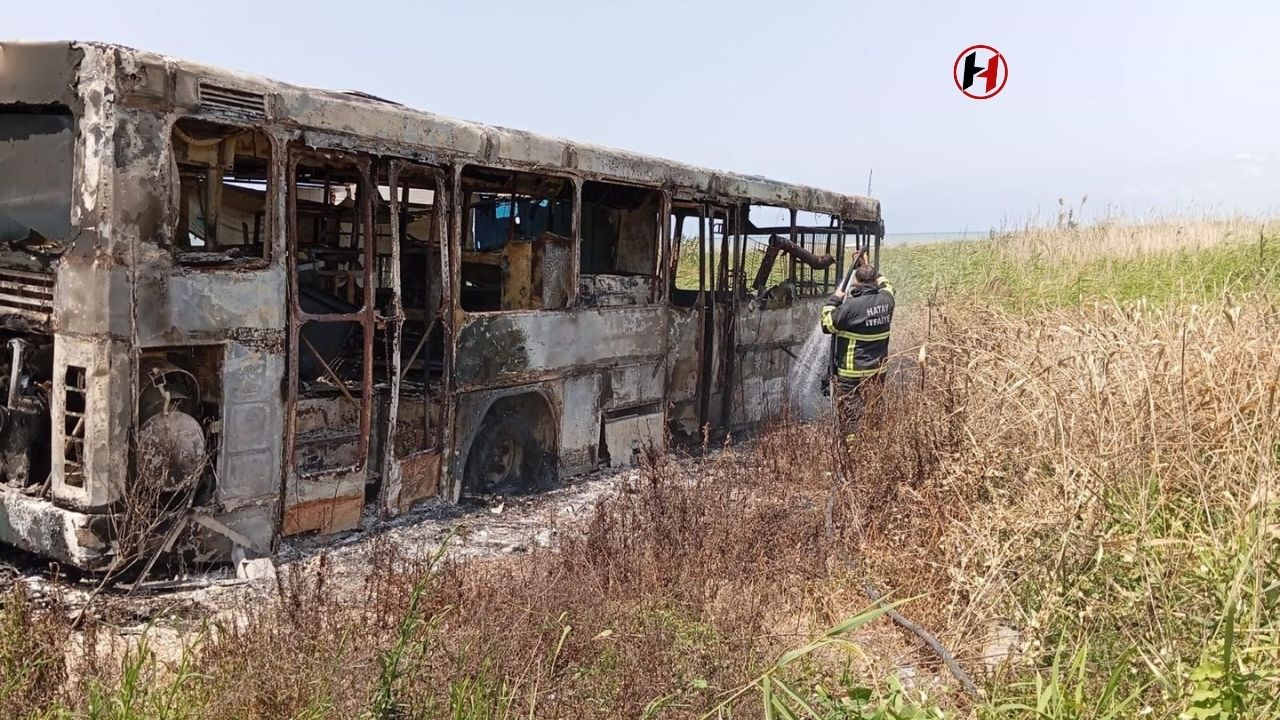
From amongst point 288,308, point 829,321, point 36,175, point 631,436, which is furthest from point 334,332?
point 829,321

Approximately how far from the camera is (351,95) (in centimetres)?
562

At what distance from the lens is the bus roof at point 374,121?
14.2 feet

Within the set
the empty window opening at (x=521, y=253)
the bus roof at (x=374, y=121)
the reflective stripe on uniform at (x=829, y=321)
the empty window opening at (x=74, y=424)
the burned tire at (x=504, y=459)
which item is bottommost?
the burned tire at (x=504, y=459)

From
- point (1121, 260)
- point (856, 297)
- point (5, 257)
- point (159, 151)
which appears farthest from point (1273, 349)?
point (1121, 260)

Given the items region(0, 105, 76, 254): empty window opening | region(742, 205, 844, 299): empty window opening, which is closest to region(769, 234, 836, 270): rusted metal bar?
region(742, 205, 844, 299): empty window opening

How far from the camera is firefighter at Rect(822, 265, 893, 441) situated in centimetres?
759

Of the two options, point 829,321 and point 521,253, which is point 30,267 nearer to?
point 521,253

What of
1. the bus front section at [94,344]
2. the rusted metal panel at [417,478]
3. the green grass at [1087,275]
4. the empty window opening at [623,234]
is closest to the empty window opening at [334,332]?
the rusted metal panel at [417,478]

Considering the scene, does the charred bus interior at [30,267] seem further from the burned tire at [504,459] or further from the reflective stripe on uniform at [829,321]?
the reflective stripe on uniform at [829,321]

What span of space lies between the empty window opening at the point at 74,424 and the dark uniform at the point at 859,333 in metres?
5.19

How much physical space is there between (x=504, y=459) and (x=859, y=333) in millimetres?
3037

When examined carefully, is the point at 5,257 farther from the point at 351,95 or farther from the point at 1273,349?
the point at 1273,349

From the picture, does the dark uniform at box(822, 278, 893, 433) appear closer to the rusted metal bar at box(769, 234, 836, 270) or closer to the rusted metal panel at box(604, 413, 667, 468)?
the rusted metal panel at box(604, 413, 667, 468)

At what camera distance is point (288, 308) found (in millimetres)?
5070
